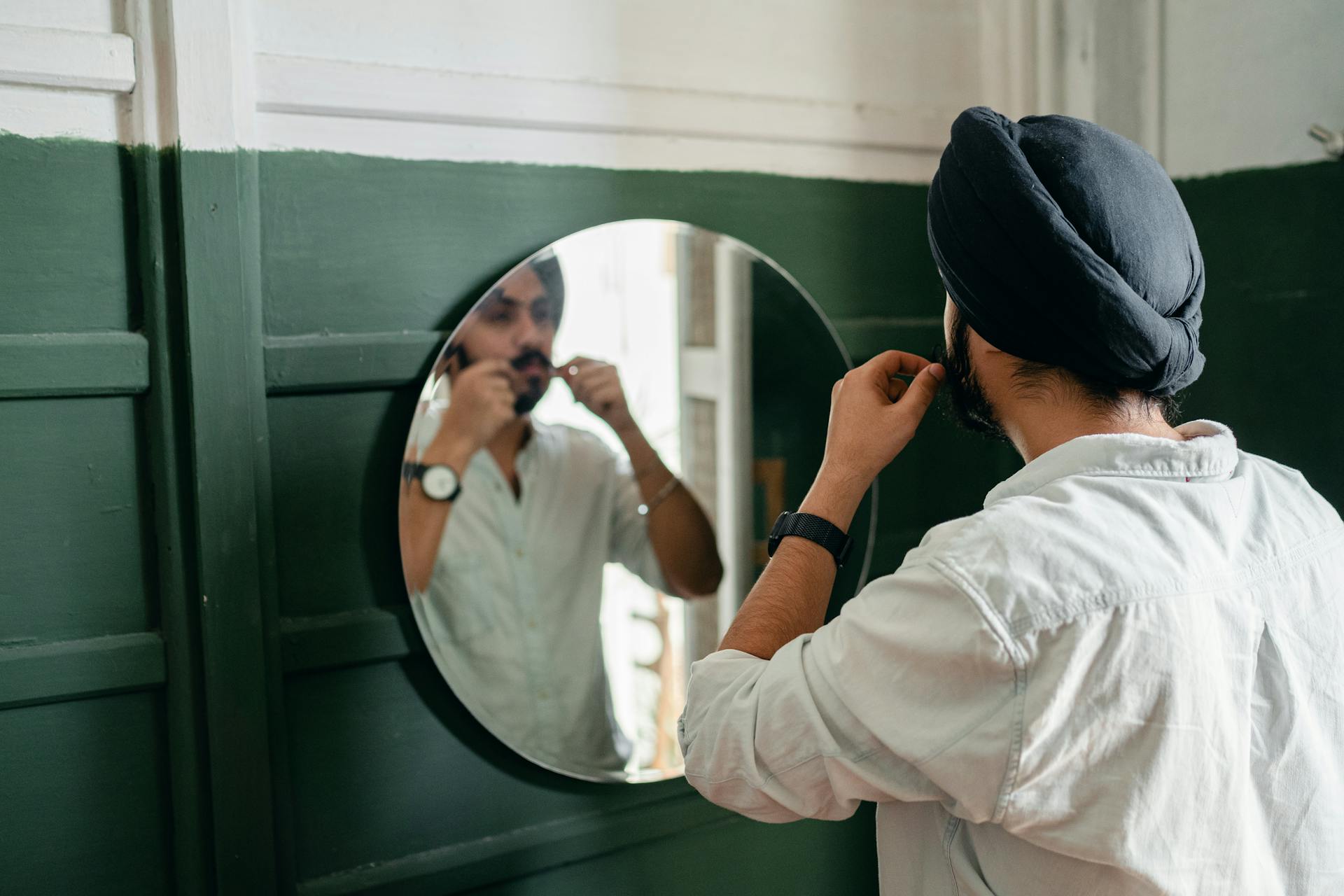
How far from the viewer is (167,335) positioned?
1021 millimetres

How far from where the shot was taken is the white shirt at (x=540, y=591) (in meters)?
1.17

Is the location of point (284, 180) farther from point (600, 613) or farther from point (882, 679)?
point (882, 679)

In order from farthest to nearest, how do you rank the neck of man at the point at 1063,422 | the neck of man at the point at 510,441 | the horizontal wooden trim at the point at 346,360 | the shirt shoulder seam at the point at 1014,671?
the neck of man at the point at 510,441, the horizontal wooden trim at the point at 346,360, the neck of man at the point at 1063,422, the shirt shoulder seam at the point at 1014,671

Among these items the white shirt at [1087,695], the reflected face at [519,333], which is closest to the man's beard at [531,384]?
the reflected face at [519,333]

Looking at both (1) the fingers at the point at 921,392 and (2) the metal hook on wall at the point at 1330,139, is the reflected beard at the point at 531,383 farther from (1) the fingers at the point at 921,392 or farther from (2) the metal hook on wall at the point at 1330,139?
(2) the metal hook on wall at the point at 1330,139

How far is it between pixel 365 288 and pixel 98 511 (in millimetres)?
348

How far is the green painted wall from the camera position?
100 cm

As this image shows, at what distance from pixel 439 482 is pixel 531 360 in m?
0.18

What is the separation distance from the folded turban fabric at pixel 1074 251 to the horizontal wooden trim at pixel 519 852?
2.57ft

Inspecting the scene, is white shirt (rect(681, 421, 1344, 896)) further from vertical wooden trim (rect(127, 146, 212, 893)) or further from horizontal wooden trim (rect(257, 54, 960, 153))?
horizontal wooden trim (rect(257, 54, 960, 153))

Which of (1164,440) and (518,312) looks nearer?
(1164,440)

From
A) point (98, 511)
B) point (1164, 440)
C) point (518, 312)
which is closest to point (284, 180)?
point (518, 312)

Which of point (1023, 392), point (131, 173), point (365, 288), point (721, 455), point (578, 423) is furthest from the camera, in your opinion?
point (721, 455)

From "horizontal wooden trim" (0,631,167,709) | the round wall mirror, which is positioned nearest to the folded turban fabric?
the round wall mirror
